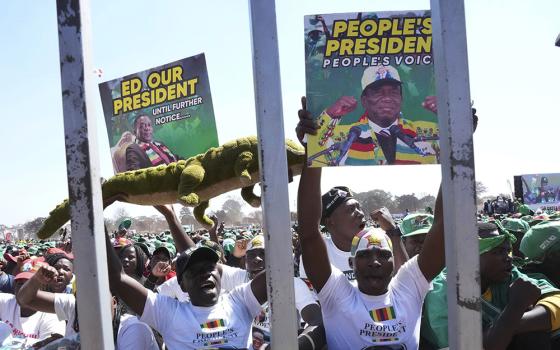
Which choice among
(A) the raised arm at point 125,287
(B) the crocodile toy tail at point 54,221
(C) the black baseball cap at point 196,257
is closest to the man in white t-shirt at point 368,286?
(C) the black baseball cap at point 196,257

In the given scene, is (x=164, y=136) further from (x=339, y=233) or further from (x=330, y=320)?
(x=339, y=233)

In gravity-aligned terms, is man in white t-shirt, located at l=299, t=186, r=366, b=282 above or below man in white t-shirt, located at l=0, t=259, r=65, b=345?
above

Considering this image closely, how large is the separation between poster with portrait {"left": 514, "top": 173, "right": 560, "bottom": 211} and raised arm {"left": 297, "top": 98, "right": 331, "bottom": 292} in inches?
852

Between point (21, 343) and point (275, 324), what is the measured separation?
2808 mm

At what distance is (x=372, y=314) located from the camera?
2451mm

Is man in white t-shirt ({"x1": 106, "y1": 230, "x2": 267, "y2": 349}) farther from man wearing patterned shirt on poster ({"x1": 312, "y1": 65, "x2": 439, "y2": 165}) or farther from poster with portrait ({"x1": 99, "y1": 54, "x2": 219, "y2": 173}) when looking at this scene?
man wearing patterned shirt on poster ({"x1": 312, "y1": 65, "x2": 439, "y2": 165})

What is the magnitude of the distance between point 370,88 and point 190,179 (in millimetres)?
1276

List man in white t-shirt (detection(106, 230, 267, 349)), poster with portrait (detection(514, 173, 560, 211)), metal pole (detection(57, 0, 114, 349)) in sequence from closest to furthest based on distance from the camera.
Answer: metal pole (detection(57, 0, 114, 349)), man in white t-shirt (detection(106, 230, 267, 349)), poster with portrait (detection(514, 173, 560, 211))

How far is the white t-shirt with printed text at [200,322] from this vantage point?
2.63 m

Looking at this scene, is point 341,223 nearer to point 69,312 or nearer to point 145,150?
point 145,150

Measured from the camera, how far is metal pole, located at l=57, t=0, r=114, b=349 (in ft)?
4.03

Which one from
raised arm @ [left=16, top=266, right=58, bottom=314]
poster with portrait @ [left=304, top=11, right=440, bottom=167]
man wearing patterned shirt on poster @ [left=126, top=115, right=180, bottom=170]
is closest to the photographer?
poster with portrait @ [left=304, top=11, right=440, bottom=167]

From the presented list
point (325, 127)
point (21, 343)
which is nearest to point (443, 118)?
point (325, 127)

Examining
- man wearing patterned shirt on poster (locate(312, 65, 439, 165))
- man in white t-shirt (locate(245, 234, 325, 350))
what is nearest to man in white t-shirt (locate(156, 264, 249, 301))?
man in white t-shirt (locate(245, 234, 325, 350))
